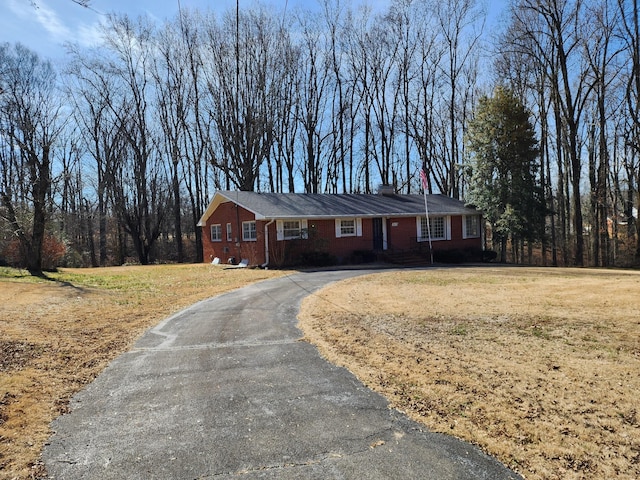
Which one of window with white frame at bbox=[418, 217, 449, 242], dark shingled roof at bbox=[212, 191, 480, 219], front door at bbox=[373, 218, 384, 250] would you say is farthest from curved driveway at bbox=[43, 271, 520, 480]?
window with white frame at bbox=[418, 217, 449, 242]

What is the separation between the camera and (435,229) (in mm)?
24578

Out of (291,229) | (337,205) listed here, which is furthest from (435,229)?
(291,229)

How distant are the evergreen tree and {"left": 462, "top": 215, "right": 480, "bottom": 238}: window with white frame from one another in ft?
3.38

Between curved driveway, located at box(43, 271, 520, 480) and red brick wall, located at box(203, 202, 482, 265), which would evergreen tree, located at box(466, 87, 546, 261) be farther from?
curved driveway, located at box(43, 271, 520, 480)

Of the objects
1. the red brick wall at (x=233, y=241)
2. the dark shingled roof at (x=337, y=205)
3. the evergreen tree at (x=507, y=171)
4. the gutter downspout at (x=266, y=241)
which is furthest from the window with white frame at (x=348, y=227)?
the evergreen tree at (x=507, y=171)

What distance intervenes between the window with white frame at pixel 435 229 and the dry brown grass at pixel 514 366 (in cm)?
1394

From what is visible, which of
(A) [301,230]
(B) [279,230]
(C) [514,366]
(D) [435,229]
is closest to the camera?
(C) [514,366]

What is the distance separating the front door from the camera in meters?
22.5

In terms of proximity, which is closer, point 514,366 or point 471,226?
point 514,366

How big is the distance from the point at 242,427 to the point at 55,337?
5.05m

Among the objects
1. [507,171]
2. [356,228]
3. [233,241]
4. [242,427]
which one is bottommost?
[242,427]

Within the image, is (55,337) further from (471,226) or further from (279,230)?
(471,226)

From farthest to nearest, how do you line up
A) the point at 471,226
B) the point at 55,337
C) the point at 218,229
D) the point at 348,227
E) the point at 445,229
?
1. the point at 471,226
2. the point at 445,229
3. the point at 218,229
4. the point at 348,227
5. the point at 55,337

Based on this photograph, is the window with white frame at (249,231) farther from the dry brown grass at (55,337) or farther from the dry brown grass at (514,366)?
the dry brown grass at (514,366)
